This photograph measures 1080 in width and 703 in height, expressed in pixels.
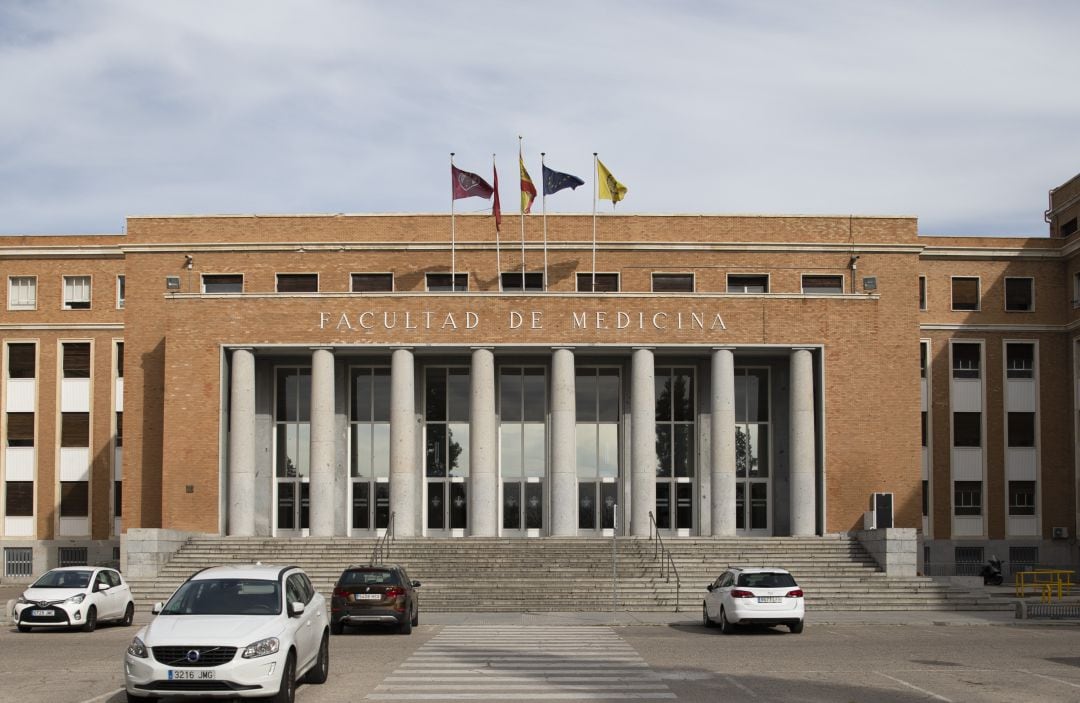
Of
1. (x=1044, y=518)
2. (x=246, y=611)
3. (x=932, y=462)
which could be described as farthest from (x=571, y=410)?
(x=246, y=611)

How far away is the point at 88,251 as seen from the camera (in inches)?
2189

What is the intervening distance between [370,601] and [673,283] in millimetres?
24990

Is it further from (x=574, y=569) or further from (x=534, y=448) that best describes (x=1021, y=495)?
(x=574, y=569)

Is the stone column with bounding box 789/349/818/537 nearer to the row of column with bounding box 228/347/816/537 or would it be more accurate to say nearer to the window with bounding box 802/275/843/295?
the row of column with bounding box 228/347/816/537

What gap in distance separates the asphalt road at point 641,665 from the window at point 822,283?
2165 centimetres

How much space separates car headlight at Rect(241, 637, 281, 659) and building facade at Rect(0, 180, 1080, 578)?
97.5ft

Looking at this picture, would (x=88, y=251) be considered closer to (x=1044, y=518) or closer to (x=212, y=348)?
(x=212, y=348)

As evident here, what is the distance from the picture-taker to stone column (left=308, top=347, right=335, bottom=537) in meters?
44.2

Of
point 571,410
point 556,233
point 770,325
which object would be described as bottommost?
point 571,410

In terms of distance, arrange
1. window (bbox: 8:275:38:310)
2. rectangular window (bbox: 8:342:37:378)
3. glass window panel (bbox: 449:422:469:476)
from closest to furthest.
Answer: glass window panel (bbox: 449:422:469:476)
rectangular window (bbox: 8:342:37:378)
window (bbox: 8:275:38:310)

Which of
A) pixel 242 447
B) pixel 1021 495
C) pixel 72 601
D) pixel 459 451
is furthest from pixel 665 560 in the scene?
pixel 1021 495

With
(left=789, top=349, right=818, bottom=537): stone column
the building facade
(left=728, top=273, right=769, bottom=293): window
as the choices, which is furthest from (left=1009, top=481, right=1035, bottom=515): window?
(left=728, top=273, right=769, bottom=293): window

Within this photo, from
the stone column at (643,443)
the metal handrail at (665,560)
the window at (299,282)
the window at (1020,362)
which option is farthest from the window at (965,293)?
the window at (299,282)

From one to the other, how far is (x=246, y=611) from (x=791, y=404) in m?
32.2
